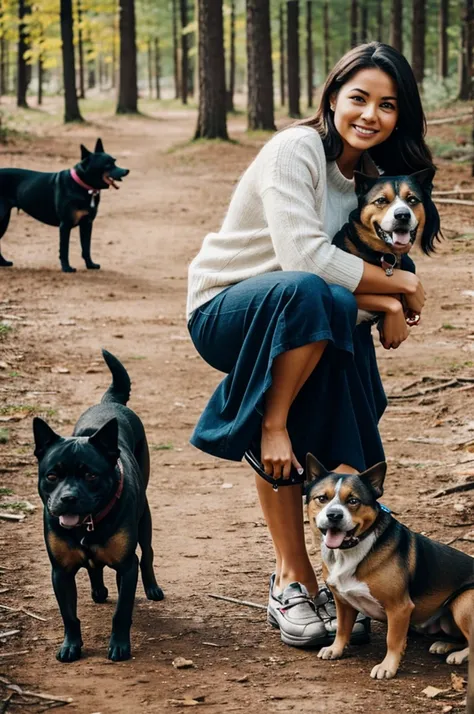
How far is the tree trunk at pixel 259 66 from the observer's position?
24.3 metres

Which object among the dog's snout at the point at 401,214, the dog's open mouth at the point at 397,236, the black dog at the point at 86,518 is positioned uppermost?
the dog's snout at the point at 401,214

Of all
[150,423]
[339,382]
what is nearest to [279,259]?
[339,382]

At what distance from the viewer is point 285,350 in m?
3.99

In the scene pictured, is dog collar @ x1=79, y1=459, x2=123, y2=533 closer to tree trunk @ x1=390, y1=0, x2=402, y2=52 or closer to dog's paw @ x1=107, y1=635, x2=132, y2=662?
dog's paw @ x1=107, y1=635, x2=132, y2=662

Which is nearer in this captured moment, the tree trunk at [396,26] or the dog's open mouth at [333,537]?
the dog's open mouth at [333,537]

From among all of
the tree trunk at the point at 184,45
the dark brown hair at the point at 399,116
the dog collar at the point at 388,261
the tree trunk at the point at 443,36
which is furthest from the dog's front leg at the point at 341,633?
the tree trunk at the point at 184,45

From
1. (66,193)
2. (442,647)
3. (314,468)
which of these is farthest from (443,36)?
(442,647)

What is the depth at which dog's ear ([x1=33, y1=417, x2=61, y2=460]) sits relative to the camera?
404 centimetres

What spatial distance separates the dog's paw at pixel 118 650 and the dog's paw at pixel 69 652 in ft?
0.39

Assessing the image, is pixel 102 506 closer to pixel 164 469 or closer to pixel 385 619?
pixel 385 619

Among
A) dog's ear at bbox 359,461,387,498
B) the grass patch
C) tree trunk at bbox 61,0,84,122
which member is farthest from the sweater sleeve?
tree trunk at bbox 61,0,84,122

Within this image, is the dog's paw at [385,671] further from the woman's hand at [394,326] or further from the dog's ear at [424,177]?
the dog's ear at [424,177]

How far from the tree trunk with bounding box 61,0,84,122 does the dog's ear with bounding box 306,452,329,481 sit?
27687 millimetres

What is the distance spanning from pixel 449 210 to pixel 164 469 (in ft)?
32.0
